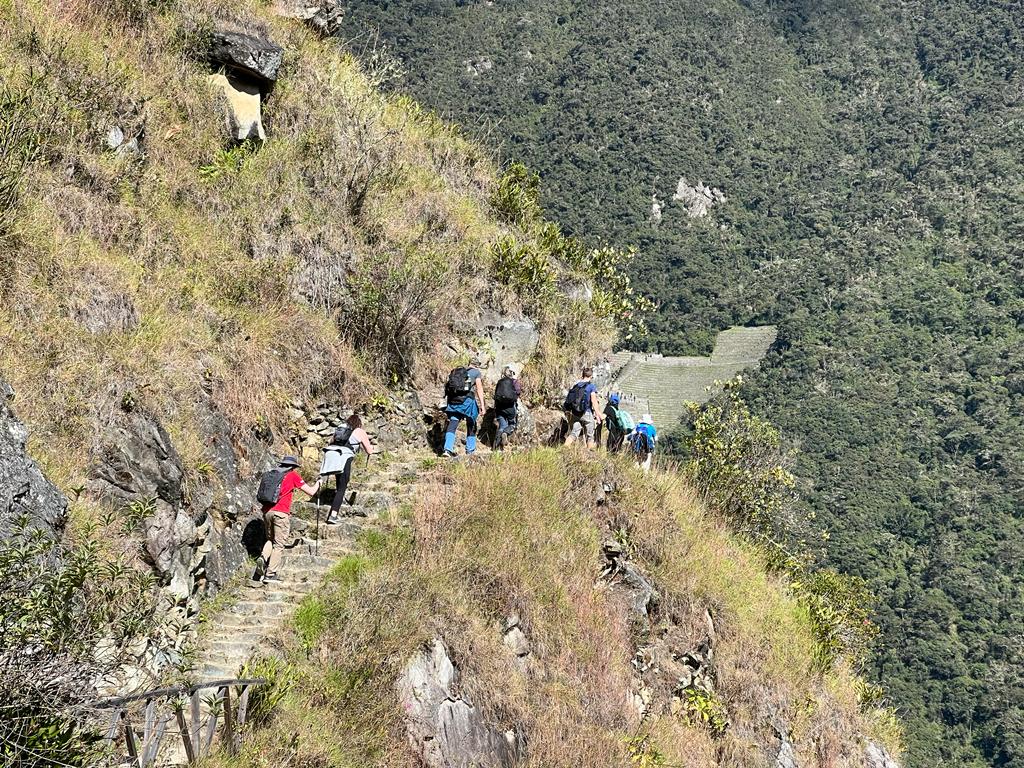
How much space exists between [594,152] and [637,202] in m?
10.1

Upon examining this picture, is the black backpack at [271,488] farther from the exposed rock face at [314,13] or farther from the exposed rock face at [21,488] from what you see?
the exposed rock face at [314,13]

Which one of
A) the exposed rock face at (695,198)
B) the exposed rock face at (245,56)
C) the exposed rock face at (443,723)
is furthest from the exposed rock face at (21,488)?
the exposed rock face at (695,198)

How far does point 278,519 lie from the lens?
924 centimetres

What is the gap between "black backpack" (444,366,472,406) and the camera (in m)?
12.0

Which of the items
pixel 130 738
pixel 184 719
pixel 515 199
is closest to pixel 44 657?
pixel 130 738

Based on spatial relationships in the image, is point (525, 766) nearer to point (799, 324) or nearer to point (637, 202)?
point (799, 324)

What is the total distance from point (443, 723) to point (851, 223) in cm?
14363

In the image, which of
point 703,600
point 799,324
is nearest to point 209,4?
point 703,600

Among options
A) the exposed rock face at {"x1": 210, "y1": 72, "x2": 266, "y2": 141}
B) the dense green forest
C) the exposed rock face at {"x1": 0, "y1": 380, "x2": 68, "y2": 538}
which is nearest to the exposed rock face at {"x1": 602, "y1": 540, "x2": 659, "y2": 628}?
the exposed rock face at {"x1": 0, "y1": 380, "x2": 68, "y2": 538}

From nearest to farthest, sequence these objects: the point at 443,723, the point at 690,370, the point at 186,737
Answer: the point at 186,737 < the point at 443,723 < the point at 690,370

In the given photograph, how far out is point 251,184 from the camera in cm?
1284

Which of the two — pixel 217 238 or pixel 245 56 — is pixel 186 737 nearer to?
pixel 217 238

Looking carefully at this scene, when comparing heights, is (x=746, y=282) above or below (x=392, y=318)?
below

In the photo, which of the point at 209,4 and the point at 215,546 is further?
the point at 209,4
